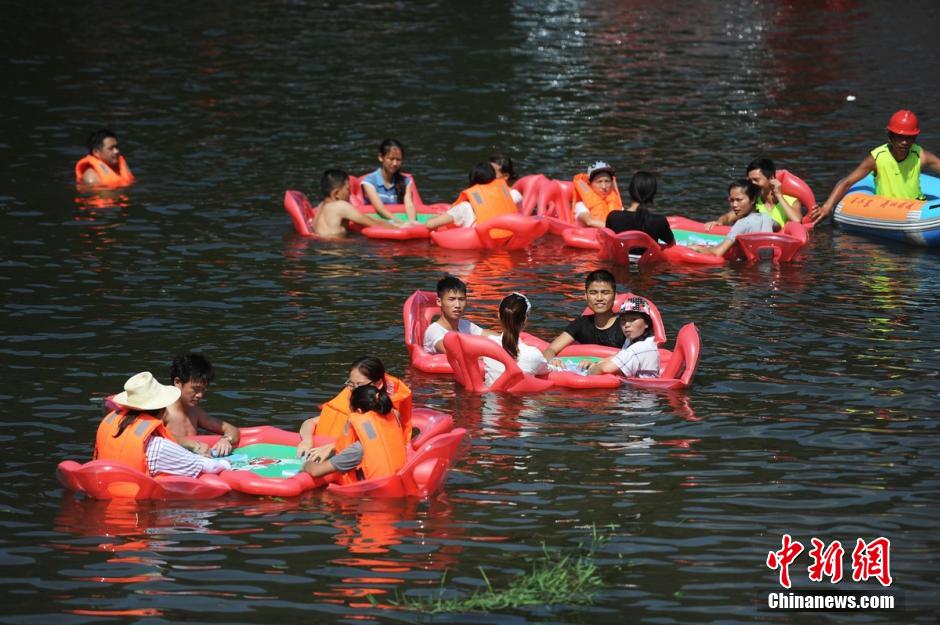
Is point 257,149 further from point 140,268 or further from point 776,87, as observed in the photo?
point 776,87

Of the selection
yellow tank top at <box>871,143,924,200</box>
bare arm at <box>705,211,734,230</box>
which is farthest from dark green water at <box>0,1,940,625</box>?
bare arm at <box>705,211,734,230</box>

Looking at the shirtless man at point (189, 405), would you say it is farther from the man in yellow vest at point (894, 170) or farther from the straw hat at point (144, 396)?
the man in yellow vest at point (894, 170)

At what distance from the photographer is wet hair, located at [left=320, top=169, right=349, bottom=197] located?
56.6 ft

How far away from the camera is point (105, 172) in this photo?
63.1 ft

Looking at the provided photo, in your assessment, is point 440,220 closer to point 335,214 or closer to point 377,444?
point 335,214

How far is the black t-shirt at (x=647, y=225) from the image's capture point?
624 inches

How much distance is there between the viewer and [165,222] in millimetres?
17547

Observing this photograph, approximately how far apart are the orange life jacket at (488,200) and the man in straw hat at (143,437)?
25.1 ft

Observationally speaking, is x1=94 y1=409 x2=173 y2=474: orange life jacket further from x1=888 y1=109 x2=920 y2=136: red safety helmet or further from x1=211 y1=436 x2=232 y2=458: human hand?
x1=888 y1=109 x2=920 y2=136: red safety helmet

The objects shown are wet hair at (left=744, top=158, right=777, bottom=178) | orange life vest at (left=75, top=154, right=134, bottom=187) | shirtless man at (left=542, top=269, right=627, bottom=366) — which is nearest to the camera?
shirtless man at (left=542, top=269, right=627, bottom=366)

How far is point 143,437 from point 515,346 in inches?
137

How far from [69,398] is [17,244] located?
213 inches

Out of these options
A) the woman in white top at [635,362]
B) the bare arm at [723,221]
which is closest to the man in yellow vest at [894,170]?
the bare arm at [723,221]

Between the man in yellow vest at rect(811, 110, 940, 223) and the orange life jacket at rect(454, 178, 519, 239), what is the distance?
354 cm
